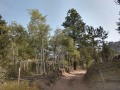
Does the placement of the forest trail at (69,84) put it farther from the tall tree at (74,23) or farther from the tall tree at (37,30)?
the tall tree at (74,23)

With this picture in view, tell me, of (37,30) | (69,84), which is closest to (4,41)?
(37,30)

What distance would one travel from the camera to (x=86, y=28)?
4944cm

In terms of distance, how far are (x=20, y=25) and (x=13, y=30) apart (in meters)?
1.41

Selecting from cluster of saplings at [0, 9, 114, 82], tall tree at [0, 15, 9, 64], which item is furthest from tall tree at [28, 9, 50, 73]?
tall tree at [0, 15, 9, 64]

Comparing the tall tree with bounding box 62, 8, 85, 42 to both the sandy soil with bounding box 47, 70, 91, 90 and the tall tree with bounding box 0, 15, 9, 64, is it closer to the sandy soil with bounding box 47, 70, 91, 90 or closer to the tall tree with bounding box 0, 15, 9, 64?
the tall tree with bounding box 0, 15, 9, 64

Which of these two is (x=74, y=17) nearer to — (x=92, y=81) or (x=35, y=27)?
(x=35, y=27)

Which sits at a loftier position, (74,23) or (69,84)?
(74,23)

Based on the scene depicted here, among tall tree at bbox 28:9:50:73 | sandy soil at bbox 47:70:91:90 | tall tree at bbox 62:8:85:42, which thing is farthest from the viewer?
tall tree at bbox 62:8:85:42

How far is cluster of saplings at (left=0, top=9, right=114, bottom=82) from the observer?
3819 centimetres

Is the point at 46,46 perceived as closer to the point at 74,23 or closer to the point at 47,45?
the point at 47,45

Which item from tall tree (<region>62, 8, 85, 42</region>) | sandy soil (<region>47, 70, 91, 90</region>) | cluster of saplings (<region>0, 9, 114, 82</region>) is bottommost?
sandy soil (<region>47, 70, 91, 90</region>)

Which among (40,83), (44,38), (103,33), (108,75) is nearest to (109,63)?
(108,75)

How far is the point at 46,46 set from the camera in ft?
137

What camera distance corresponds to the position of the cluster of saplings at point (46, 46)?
125ft
